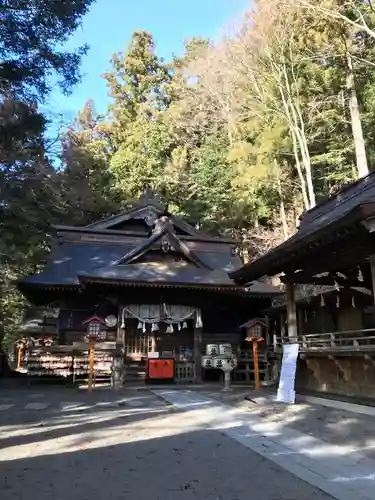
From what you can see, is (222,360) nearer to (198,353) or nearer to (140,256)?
(198,353)

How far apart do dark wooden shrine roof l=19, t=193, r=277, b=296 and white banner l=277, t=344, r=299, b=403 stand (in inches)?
236

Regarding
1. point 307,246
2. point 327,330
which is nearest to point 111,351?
point 327,330

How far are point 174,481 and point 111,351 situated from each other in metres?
11.9

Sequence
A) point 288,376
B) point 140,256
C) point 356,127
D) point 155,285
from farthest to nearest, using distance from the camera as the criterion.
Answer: point 356,127, point 140,256, point 155,285, point 288,376

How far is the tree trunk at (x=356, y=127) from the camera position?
18.8 metres

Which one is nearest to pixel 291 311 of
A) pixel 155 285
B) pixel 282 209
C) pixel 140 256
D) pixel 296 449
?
pixel 155 285

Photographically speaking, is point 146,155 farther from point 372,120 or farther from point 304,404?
point 304,404

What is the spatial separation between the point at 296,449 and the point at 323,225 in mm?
4838

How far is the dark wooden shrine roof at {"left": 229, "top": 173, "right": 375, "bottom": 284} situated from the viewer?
7730 mm

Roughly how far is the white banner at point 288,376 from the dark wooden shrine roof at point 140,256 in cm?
600

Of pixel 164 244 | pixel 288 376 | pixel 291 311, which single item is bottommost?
pixel 288 376

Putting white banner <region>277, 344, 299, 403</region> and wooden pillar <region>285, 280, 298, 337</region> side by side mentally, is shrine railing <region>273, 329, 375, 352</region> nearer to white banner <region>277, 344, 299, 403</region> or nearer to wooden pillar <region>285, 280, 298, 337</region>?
wooden pillar <region>285, 280, 298, 337</region>

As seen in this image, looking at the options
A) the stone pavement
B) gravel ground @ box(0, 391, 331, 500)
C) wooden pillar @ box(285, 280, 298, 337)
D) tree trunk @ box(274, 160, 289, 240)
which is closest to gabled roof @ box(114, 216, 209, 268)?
wooden pillar @ box(285, 280, 298, 337)

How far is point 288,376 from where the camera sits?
412 inches
